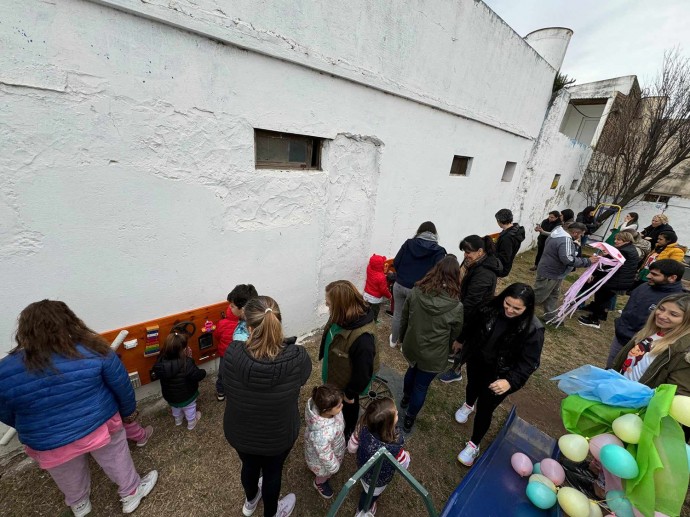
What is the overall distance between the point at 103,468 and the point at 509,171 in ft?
29.1

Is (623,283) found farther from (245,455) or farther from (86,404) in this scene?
(86,404)

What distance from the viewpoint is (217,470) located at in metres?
2.29

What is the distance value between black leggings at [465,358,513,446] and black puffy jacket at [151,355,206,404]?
96.0 inches

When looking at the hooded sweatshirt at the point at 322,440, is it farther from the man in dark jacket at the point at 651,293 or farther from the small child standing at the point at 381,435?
the man in dark jacket at the point at 651,293

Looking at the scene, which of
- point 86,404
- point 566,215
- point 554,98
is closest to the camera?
point 86,404

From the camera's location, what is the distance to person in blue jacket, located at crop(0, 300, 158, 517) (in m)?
1.43

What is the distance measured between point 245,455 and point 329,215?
2569 mm

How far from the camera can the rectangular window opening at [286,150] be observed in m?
2.75

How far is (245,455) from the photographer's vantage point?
1677 millimetres

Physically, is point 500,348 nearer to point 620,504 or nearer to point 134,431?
point 620,504

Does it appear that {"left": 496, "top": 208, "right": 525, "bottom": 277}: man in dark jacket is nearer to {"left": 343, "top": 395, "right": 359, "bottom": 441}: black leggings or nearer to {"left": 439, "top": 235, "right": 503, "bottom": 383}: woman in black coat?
{"left": 439, "top": 235, "right": 503, "bottom": 383}: woman in black coat

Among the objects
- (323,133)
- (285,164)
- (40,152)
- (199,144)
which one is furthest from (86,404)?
(323,133)

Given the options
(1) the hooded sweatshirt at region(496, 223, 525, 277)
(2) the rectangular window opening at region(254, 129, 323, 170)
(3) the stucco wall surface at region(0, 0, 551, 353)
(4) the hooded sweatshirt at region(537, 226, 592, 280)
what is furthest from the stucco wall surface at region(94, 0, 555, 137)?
(4) the hooded sweatshirt at region(537, 226, 592, 280)

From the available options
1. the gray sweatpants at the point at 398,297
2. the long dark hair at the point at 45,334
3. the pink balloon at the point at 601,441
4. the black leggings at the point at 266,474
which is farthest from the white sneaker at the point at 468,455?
the long dark hair at the point at 45,334
